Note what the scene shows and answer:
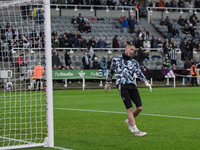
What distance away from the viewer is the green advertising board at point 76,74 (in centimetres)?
3175

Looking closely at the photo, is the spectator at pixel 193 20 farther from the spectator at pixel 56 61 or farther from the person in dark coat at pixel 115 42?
the spectator at pixel 56 61

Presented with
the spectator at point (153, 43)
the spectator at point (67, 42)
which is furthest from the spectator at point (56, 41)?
the spectator at point (153, 43)

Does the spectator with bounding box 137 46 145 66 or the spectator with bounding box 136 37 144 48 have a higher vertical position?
the spectator with bounding box 136 37 144 48

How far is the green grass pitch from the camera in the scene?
32.1 feet

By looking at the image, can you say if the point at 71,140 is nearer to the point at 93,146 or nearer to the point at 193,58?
the point at 93,146

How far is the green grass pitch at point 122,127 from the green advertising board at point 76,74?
1234 centimetres

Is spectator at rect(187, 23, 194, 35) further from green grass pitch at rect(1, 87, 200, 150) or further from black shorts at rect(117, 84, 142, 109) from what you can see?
black shorts at rect(117, 84, 142, 109)

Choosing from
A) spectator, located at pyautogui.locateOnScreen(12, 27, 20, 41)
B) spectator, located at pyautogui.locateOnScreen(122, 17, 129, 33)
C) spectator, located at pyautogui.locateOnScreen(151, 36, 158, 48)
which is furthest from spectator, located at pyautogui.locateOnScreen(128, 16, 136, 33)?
spectator, located at pyautogui.locateOnScreen(12, 27, 20, 41)

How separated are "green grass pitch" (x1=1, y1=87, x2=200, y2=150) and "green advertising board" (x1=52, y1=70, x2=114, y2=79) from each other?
1234 centimetres

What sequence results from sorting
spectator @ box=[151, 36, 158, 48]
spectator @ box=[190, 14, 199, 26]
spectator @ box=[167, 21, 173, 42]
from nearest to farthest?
spectator @ box=[151, 36, 158, 48] < spectator @ box=[167, 21, 173, 42] < spectator @ box=[190, 14, 199, 26]

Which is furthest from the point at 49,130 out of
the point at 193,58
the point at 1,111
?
the point at 193,58

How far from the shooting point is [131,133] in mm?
11492

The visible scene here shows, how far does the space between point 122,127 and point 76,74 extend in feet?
65.2

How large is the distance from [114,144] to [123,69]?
84.3 inches
